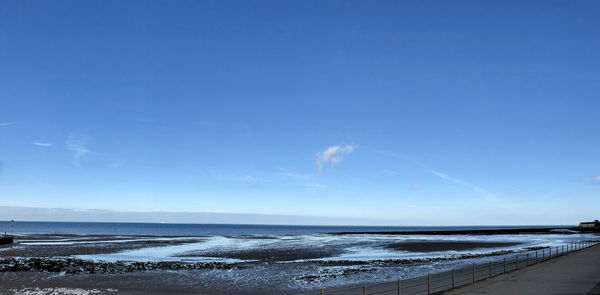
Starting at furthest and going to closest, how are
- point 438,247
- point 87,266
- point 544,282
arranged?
1. point 438,247
2. point 87,266
3. point 544,282

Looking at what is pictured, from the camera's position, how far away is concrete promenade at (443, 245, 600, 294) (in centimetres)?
1823

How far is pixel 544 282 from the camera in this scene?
821 inches

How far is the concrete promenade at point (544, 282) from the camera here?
18.2m

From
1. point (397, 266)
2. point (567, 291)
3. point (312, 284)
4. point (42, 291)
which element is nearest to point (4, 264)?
point (42, 291)

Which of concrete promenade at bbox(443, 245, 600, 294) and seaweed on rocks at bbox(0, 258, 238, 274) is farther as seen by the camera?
seaweed on rocks at bbox(0, 258, 238, 274)

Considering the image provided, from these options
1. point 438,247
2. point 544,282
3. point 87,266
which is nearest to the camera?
point 544,282

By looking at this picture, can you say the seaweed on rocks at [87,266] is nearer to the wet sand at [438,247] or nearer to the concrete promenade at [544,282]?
the concrete promenade at [544,282]

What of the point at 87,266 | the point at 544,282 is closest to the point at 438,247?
the point at 544,282

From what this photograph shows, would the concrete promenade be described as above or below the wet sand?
above

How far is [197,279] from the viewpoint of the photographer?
30.4 meters

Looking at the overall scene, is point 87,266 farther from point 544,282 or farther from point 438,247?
point 438,247

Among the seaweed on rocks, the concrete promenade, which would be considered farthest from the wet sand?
the concrete promenade

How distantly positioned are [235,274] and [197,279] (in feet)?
12.6

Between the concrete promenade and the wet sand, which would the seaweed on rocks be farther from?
the wet sand
